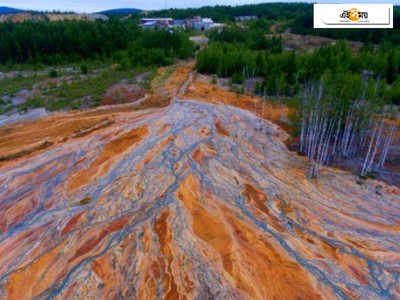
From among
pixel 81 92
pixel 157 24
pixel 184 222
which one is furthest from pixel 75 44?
pixel 184 222

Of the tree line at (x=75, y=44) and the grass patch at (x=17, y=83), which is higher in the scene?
the tree line at (x=75, y=44)

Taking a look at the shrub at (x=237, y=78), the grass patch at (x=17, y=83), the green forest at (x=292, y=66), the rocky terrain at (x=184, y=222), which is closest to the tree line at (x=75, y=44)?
the grass patch at (x=17, y=83)

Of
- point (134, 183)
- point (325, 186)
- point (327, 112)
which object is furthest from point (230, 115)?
point (134, 183)

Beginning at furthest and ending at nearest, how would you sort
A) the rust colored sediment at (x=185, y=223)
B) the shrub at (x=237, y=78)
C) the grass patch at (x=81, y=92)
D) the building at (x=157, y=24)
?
the building at (x=157, y=24), the shrub at (x=237, y=78), the grass patch at (x=81, y=92), the rust colored sediment at (x=185, y=223)

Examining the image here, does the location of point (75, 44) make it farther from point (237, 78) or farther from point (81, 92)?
point (237, 78)

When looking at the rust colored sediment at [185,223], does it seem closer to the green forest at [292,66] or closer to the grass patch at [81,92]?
the grass patch at [81,92]

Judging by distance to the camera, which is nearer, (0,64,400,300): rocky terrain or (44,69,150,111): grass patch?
(0,64,400,300): rocky terrain

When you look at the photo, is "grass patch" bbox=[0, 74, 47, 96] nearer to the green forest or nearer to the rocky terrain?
the rocky terrain

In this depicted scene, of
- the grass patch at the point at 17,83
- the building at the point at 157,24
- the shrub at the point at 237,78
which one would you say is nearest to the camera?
the grass patch at the point at 17,83

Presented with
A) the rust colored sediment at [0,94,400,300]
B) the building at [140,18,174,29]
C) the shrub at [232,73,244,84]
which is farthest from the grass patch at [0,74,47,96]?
the building at [140,18,174,29]
